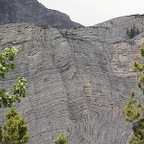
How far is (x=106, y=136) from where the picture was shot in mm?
46125

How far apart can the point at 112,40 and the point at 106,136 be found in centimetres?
2662

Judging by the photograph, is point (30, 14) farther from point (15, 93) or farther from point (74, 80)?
point (15, 93)

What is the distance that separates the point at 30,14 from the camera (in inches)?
5999

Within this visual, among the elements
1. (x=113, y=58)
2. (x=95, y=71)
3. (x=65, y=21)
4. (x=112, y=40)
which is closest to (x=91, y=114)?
(x=95, y=71)

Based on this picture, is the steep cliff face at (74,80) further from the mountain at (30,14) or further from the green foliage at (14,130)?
the mountain at (30,14)

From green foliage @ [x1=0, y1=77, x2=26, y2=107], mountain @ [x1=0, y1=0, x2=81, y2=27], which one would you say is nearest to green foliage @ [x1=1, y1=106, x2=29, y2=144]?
green foliage @ [x1=0, y1=77, x2=26, y2=107]

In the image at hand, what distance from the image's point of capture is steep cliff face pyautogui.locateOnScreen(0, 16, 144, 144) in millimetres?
46469

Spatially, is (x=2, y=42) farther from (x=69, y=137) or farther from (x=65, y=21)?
(x=65, y=21)

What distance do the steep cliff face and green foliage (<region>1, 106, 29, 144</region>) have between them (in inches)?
881

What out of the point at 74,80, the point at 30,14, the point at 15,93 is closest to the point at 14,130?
the point at 15,93

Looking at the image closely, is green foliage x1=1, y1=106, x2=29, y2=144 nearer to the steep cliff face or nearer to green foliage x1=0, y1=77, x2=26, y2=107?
green foliage x1=0, y1=77, x2=26, y2=107

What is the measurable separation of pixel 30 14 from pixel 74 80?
10182 centimetres

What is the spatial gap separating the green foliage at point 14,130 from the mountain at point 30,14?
361 ft

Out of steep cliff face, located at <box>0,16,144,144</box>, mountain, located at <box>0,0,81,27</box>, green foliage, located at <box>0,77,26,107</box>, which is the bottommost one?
steep cliff face, located at <box>0,16,144,144</box>
